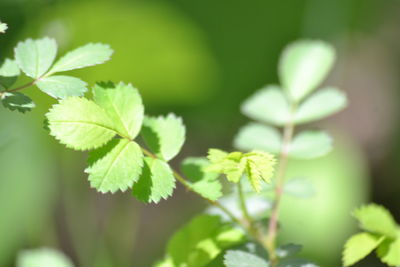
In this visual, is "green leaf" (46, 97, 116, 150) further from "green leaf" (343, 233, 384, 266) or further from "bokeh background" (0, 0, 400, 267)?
"bokeh background" (0, 0, 400, 267)

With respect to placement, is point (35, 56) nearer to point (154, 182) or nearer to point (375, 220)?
point (154, 182)

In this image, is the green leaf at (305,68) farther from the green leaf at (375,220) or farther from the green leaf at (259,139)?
the green leaf at (375,220)

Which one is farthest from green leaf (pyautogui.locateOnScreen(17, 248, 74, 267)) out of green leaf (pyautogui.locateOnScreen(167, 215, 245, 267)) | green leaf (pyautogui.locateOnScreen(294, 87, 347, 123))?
green leaf (pyautogui.locateOnScreen(294, 87, 347, 123))

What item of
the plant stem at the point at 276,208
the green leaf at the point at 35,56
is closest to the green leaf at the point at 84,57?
the green leaf at the point at 35,56

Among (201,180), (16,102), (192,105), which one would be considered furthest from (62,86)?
(192,105)

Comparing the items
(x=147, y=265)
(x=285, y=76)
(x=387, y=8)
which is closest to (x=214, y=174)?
(x=285, y=76)

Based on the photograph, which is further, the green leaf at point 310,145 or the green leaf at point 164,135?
the green leaf at point 310,145
